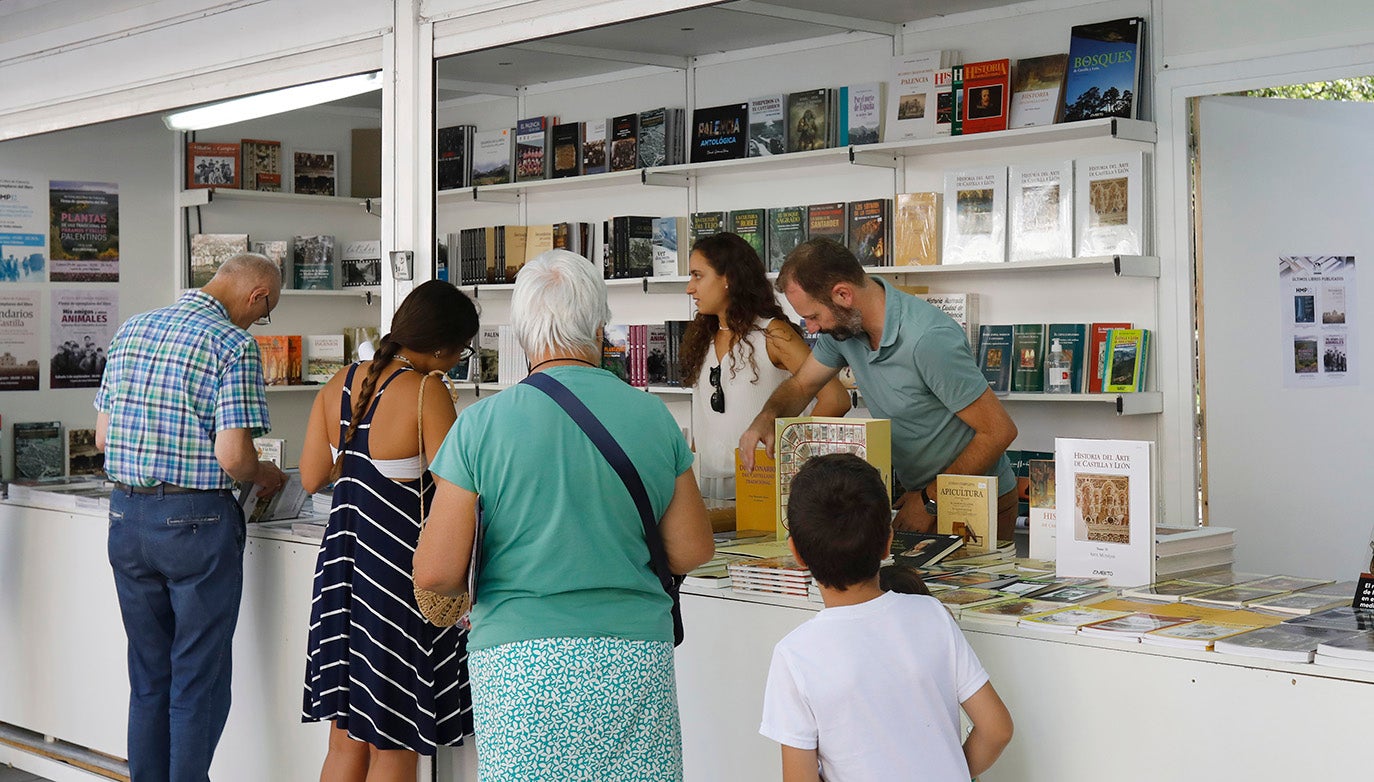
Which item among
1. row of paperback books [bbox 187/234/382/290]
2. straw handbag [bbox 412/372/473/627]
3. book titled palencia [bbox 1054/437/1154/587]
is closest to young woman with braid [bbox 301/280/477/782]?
straw handbag [bbox 412/372/473/627]

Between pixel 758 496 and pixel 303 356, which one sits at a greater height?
pixel 303 356

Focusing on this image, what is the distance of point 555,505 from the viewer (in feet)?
6.89

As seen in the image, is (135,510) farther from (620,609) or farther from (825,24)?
(825,24)

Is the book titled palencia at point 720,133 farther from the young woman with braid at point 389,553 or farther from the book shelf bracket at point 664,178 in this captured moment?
the young woman with braid at point 389,553

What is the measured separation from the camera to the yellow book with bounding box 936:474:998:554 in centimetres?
308

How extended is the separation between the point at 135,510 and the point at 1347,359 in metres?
4.33

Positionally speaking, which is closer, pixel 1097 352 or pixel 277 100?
pixel 277 100

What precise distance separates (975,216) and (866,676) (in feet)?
12.3

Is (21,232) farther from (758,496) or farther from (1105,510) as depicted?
(1105,510)

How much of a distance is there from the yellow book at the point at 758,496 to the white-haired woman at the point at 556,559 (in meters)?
1.35

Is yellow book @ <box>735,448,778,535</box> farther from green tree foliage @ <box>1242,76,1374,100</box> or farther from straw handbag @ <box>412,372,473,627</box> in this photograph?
green tree foliage @ <box>1242,76,1374,100</box>

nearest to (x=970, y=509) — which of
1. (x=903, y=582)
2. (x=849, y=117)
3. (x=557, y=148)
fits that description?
(x=903, y=582)

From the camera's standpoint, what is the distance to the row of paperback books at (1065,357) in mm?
5035

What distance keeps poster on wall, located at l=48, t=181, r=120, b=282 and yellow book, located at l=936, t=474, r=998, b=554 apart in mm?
4657
